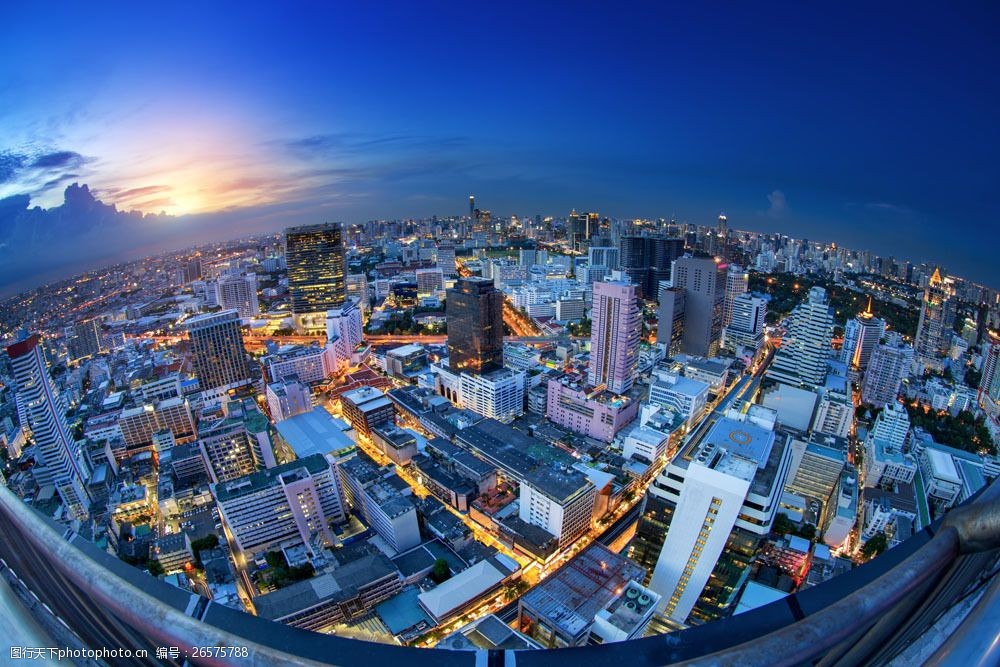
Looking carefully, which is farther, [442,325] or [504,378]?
[442,325]

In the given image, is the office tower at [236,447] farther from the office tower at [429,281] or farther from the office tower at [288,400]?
the office tower at [429,281]

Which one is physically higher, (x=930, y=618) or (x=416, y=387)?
(x=930, y=618)

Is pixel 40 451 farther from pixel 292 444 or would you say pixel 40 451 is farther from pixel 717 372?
pixel 717 372

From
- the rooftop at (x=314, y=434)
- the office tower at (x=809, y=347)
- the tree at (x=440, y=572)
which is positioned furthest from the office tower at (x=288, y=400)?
the office tower at (x=809, y=347)

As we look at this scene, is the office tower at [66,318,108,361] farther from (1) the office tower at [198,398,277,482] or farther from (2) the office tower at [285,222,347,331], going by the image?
(1) the office tower at [198,398,277,482]

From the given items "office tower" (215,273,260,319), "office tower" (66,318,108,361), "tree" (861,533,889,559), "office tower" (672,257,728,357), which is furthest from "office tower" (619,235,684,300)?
"office tower" (66,318,108,361)

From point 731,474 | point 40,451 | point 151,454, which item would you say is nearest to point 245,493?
point 40,451

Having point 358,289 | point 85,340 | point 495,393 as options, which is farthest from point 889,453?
point 85,340
